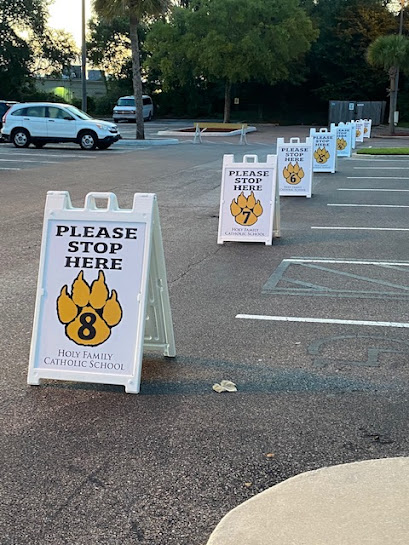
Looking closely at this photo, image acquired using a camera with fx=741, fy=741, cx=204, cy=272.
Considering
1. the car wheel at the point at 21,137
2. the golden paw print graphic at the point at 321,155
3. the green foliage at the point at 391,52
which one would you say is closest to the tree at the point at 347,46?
the green foliage at the point at 391,52

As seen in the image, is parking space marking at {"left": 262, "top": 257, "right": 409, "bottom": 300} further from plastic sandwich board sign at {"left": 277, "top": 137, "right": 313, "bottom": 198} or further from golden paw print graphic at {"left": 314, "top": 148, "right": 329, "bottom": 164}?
golden paw print graphic at {"left": 314, "top": 148, "right": 329, "bottom": 164}

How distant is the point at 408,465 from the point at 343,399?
0.94 meters

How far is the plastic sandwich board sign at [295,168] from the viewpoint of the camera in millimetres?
14211

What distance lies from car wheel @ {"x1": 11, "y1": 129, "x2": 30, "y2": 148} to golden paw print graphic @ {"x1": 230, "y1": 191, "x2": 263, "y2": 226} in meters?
20.2

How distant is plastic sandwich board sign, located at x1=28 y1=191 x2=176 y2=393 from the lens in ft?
15.4

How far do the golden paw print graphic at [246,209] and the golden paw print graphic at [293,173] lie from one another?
17.2 feet

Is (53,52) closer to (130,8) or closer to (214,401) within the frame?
(130,8)

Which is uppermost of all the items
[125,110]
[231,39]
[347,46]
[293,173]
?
[347,46]

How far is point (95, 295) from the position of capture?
4754 millimetres

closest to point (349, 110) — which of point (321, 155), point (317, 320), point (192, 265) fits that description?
point (321, 155)

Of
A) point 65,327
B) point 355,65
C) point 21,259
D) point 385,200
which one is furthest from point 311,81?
point 65,327

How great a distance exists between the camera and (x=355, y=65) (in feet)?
181

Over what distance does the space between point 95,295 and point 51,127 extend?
24.1 m

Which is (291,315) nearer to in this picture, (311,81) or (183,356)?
(183,356)
